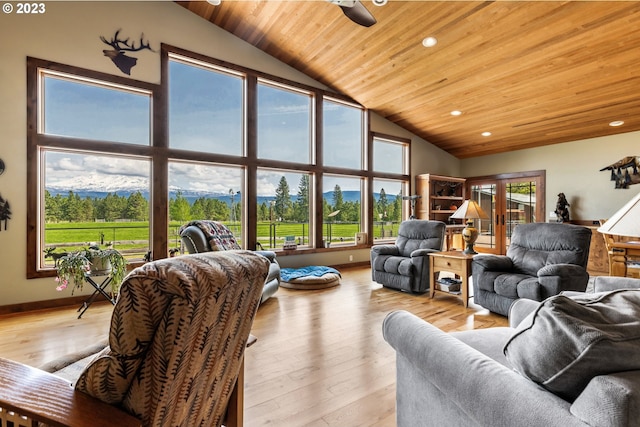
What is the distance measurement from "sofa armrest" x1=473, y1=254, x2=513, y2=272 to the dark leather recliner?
7.80 ft

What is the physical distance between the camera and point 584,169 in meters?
6.22

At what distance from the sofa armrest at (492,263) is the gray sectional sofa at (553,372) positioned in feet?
8.84

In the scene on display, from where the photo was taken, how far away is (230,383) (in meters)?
1.21

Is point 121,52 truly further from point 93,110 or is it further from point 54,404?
point 54,404

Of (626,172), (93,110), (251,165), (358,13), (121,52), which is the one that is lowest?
(626,172)

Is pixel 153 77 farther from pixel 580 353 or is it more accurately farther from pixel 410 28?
pixel 580 353

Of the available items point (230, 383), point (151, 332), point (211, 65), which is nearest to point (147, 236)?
point (211, 65)

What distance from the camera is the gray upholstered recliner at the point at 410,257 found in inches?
168

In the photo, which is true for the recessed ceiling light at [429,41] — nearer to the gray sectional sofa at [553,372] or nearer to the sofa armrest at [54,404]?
the gray sectional sofa at [553,372]

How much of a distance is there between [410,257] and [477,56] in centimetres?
300

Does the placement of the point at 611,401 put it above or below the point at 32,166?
below

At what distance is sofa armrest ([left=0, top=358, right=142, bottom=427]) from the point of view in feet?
2.53

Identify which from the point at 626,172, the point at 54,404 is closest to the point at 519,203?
the point at 626,172

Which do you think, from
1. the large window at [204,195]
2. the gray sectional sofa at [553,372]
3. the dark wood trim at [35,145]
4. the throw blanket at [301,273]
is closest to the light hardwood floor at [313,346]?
the throw blanket at [301,273]
